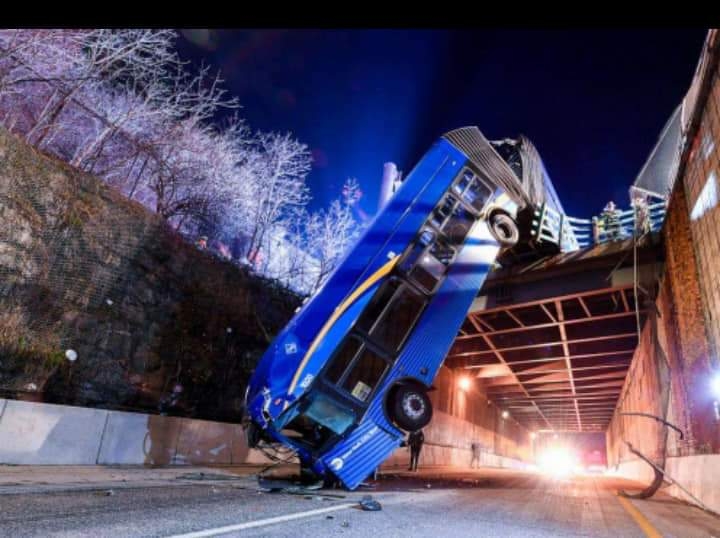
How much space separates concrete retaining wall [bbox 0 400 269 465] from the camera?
5711 millimetres

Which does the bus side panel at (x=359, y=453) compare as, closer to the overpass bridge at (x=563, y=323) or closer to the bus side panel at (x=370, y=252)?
the bus side panel at (x=370, y=252)

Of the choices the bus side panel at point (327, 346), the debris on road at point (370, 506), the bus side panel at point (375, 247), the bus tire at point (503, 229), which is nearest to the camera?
the debris on road at point (370, 506)

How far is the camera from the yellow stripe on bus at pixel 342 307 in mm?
5430

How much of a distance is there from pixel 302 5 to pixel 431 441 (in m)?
19.5

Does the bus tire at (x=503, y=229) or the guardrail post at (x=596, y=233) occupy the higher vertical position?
the guardrail post at (x=596, y=233)

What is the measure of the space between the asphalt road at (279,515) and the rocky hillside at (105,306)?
3.66 meters

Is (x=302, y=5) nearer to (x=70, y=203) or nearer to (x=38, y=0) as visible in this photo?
(x=38, y=0)

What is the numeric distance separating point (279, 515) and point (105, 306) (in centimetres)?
721

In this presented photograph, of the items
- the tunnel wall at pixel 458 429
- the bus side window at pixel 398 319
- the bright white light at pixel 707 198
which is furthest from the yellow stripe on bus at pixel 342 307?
Result: the tunnel wall at pixel 458 429

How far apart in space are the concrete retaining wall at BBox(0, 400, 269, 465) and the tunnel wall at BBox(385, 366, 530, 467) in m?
7.94

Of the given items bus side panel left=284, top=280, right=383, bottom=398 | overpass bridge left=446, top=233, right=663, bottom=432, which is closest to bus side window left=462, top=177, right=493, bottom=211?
bus side panel left=284, top=280, right=383, bottom=398

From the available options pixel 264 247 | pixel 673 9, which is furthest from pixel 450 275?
pixel 264 247

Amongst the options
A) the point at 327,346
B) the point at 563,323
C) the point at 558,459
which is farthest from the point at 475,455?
the point at 558,459

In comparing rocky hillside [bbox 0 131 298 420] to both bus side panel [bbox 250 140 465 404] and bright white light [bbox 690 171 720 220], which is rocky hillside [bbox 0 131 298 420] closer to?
bus side panel [bbox 250 140 465 404]
